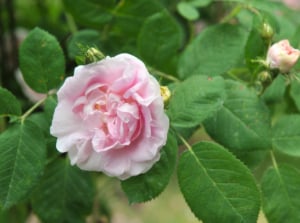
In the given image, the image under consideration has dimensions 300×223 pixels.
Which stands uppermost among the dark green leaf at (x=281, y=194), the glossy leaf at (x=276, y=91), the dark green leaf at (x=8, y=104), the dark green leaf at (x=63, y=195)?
the dark green leaf at (x=8, y=104)

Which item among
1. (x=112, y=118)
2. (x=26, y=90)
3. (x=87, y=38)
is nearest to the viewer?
(x=112, y=118)

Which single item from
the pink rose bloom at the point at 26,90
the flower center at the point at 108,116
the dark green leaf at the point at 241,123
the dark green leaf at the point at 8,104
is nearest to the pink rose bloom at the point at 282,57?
the dark green leaf at the point at 241,123

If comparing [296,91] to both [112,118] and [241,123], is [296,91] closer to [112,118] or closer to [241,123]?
[241,123]

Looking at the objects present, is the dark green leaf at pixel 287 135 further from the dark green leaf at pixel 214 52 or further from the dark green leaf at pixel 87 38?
the dark green leaf at pixel 87 38

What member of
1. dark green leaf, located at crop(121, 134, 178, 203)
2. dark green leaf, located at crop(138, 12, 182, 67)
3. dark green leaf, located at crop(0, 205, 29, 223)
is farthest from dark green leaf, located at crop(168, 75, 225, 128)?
dark green leaf, located at crop(0, 205, 29, 223)

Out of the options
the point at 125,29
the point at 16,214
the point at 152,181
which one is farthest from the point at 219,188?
the point at 16,214

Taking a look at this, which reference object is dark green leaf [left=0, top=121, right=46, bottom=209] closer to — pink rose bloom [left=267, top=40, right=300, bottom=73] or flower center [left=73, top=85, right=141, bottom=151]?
flower center [left=73, top=85, right=141, bottom=151]

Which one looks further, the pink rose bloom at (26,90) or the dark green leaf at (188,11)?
the pink rose bloom at (26,90)
